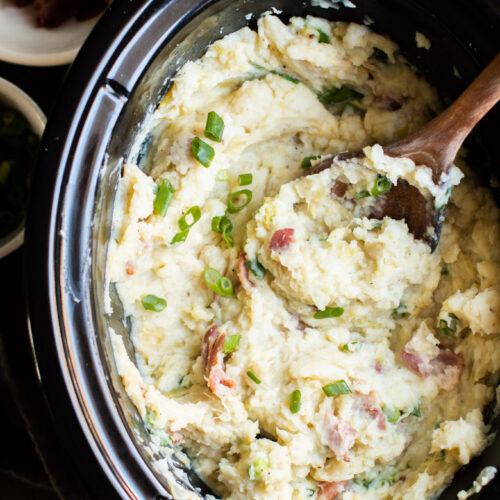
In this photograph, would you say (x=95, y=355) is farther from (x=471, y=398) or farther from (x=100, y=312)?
(x=471, y=398)

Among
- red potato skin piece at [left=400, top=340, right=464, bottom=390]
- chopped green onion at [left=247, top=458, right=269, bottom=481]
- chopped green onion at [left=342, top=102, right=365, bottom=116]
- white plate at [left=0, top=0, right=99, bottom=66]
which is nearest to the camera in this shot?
chopped green onion at [left=247, top=458, right=269, bottom=481]

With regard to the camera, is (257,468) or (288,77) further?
(288,77)

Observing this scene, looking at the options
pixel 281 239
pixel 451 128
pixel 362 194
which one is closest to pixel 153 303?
pixel 281 239

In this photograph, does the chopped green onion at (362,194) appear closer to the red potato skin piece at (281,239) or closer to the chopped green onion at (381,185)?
the chopped green onion at (381,185)

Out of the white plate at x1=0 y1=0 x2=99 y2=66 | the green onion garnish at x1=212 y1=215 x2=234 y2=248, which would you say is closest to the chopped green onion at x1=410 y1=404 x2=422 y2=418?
the green onion garnish at x1=212 y1=215 x2=234 y2=248

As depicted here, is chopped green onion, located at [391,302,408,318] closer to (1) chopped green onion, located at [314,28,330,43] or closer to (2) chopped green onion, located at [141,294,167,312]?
(2) chopped green onion, located at [141,294,167,312]

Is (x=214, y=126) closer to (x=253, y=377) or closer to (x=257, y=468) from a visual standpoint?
(x=253, y=377)
